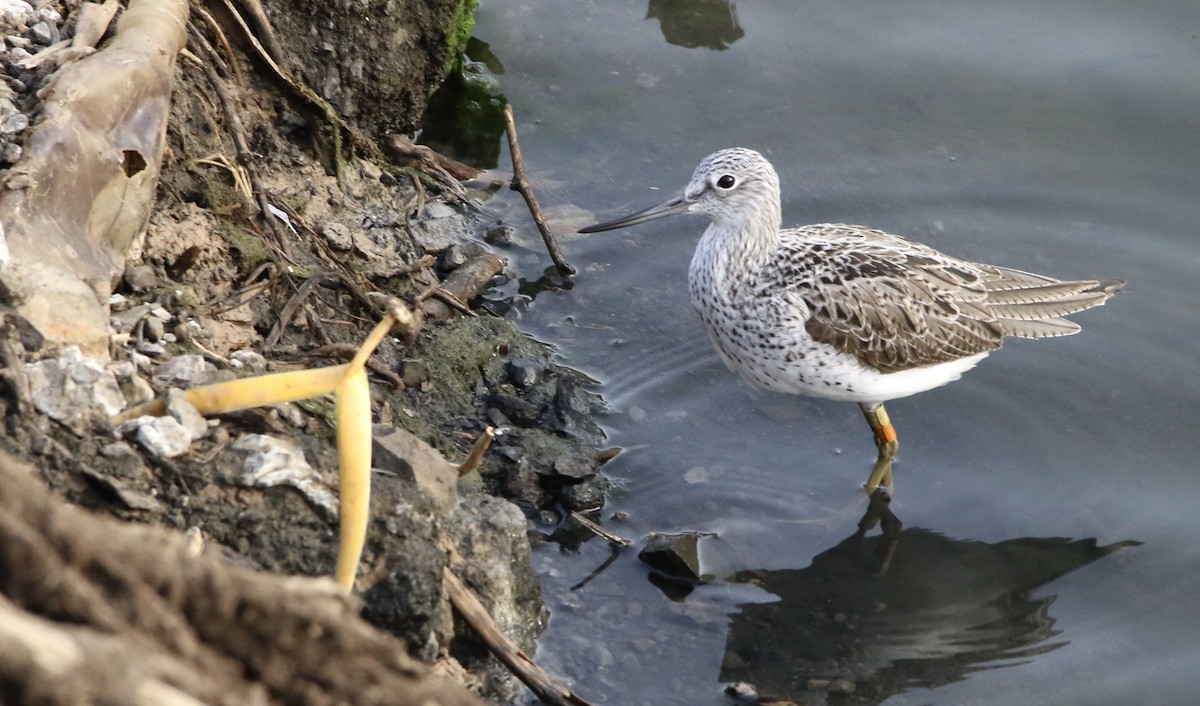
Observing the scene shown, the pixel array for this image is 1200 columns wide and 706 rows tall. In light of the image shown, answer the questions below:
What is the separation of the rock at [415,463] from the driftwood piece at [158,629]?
76.4 inches

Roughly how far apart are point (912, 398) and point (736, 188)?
5.70ft

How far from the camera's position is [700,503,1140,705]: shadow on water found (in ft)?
18.0

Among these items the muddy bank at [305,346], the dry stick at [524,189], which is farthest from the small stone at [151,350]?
the dry stick at [524,189]

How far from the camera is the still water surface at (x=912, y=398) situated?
5668 mm

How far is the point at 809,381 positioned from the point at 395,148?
3180 mm

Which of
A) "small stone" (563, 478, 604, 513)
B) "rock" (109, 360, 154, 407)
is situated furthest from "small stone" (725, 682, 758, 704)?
"rock" (109, 360, 154, 407)

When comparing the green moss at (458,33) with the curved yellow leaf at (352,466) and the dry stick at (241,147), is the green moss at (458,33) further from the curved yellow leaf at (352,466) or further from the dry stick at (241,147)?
the curved yellow leaf at (352,466)

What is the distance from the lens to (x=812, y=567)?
622 cm

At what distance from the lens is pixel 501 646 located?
4516 mm

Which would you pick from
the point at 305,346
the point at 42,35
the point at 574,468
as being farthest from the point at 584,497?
the point at 42,35

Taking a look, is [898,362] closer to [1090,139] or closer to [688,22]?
[1090,139]

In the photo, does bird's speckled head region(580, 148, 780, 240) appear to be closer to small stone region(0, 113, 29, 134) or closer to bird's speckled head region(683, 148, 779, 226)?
bird's speckled head region(683, 148, 779, 226)

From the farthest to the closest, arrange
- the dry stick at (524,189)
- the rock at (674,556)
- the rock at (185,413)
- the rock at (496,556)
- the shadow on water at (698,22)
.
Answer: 1. the shadow on water at (698,22)
2. the dry stick at (524,189)
3. the rock at (674,556)
4. the rock at (496,556)
5. the rock at (185,413)

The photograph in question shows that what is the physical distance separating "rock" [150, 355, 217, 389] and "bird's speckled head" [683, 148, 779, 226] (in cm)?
322
